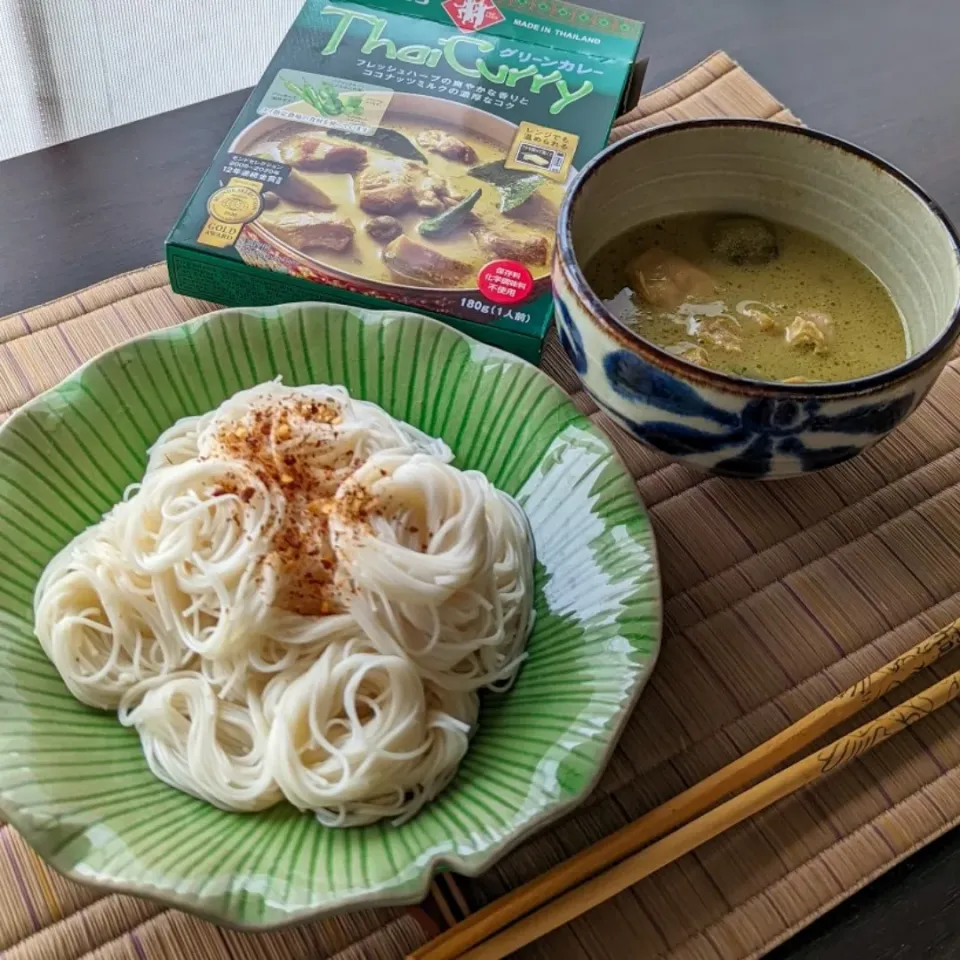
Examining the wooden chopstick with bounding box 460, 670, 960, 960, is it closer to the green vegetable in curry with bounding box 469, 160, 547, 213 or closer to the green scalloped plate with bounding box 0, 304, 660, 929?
the green scalloped plate with bounding box 0, 304, 660, 929

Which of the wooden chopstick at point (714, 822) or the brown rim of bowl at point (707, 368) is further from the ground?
the brown rim of bowl at point (707, 368)

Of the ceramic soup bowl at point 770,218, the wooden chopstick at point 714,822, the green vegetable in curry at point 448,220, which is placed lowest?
the wooden chopstick at point 714,822

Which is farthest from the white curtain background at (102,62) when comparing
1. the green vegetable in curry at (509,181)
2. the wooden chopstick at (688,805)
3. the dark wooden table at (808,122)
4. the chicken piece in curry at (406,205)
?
the wooden chopstick at (688,805)

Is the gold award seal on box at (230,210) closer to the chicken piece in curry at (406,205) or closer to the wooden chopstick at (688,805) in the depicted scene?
the chicken piece in curry at (406,205)

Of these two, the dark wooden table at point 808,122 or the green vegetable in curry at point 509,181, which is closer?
the dark wooden table at point 808,122

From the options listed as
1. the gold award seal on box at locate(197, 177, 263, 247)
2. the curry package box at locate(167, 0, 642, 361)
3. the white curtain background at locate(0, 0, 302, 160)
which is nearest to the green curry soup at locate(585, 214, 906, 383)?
the curry package box at locate(167, 0, 642, 361)

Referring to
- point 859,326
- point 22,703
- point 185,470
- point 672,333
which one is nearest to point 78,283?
point 185,470

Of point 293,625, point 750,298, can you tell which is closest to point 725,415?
point 750,298
